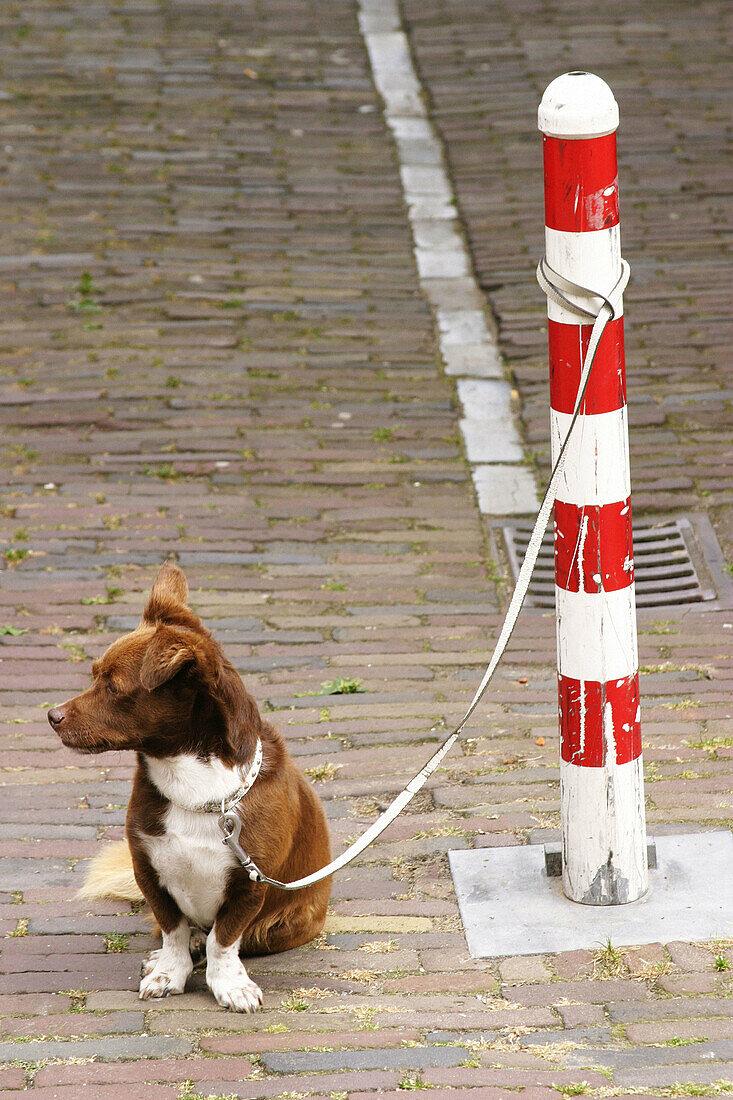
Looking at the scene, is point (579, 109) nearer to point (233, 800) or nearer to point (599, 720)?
point (599, 720)

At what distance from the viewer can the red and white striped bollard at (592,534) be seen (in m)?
3.13

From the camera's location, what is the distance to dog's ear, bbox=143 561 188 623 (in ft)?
10.7

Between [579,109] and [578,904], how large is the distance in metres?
1.94

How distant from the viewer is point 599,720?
3.42 metres

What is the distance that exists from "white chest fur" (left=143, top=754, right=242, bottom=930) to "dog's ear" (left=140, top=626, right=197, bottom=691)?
26 cm

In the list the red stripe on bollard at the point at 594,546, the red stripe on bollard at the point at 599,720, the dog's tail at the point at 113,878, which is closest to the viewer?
the red stripe on bollard at the point at 594,546

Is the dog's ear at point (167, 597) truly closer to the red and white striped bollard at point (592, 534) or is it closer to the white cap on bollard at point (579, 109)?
the red and white striped bollard at point (592, 534)

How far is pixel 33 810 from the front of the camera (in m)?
4.18

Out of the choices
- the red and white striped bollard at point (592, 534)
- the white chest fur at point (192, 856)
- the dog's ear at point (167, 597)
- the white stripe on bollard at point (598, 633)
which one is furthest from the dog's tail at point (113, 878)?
the white stripe on bollard at point (598, 633)

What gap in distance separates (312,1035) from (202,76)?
9.29 metres

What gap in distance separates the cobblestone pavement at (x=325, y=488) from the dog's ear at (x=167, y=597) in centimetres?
91

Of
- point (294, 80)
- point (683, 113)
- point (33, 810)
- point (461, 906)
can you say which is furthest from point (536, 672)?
point (294, 80)

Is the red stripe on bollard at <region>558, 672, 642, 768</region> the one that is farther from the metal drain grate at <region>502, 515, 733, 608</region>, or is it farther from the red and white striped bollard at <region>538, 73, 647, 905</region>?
the metal drain grate at <region>502, 515, 733, 608</region>

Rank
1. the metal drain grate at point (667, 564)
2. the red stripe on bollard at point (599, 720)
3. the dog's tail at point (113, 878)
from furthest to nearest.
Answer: the metal drain grate at point (667, 564)
the dog's tail at point (113, 878)
the red stripe on bollard at point (599, 720)
